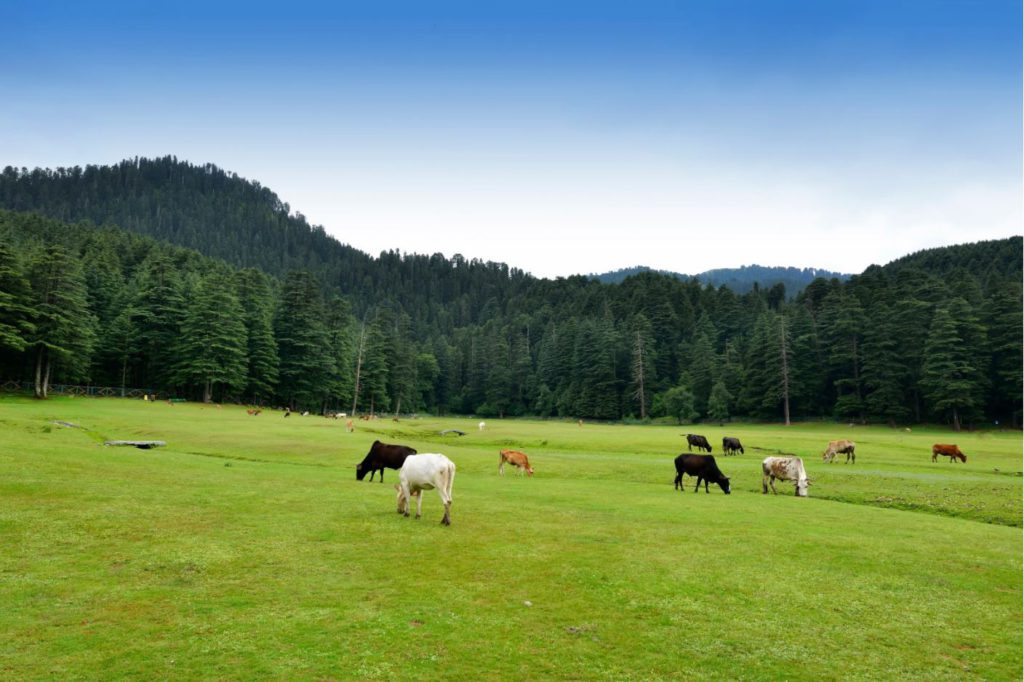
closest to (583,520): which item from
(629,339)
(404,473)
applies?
(404,473)

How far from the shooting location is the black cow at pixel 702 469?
1008 inches

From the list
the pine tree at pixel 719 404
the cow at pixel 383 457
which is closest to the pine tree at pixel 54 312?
the cow at pixel 383 457

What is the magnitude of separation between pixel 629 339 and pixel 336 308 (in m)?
64.5

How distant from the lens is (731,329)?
13275 centimetres

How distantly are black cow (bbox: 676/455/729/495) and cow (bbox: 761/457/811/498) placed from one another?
2.28 m

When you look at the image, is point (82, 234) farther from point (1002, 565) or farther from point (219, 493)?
point (1002, 565)

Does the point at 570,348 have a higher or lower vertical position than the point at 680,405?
higher

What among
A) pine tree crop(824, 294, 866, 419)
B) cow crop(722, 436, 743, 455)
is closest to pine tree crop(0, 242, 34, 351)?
cow crop(722, 436, 743, 455)

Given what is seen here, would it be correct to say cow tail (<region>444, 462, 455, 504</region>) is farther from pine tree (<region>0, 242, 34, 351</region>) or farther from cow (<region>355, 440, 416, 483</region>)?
pine tree (<region>0, 242, 34, 351</region>)

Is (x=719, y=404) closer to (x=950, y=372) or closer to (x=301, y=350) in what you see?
(x=950, y=372)

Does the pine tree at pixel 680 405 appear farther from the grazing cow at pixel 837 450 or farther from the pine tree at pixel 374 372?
the grazing cow at pixel 837 450

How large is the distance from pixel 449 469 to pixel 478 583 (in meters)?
5.38

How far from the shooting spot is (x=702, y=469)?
25875 mm

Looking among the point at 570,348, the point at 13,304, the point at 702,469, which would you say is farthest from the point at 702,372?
the point at 13,304
